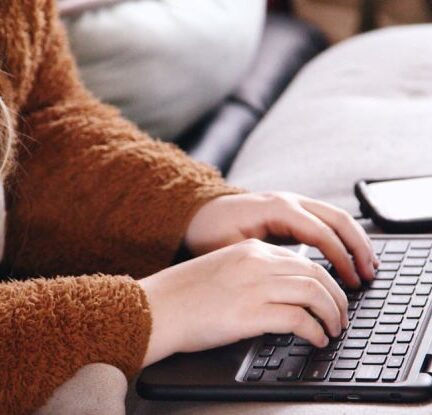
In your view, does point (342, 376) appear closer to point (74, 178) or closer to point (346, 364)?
point (346, 364)

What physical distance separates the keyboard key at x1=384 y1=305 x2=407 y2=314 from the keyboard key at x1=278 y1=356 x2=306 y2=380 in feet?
0.26

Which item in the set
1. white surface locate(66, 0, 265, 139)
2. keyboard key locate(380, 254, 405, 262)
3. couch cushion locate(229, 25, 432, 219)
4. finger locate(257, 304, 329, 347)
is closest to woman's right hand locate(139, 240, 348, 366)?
finger locate(257, 304, 329, 347)

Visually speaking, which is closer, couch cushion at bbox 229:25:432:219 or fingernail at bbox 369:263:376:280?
fingernail at bbox 369:263:376:280

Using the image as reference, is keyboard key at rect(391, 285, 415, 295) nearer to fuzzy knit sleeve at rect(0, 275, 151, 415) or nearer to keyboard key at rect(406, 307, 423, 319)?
keyboard key at rect(406, 307, 423, 319)

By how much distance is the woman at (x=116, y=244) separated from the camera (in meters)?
0.63

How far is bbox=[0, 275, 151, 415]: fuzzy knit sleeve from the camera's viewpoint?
0.62 metres

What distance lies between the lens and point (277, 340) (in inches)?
25.4

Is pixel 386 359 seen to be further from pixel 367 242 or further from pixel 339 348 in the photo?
pixel 367 242

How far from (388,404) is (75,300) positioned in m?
0.22

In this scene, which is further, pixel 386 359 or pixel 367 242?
pixel 367 242

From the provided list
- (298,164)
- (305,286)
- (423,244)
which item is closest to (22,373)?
(305,286)

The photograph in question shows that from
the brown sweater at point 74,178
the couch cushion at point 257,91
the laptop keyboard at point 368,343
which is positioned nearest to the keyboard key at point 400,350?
the laptop keyboard at point 368,343

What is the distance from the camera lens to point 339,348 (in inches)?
24.5

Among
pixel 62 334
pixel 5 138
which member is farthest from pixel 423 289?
pixel 5 138
